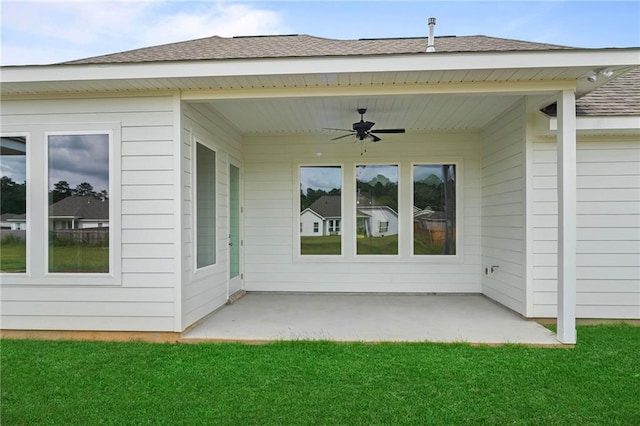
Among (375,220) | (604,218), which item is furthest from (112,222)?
(604,218)

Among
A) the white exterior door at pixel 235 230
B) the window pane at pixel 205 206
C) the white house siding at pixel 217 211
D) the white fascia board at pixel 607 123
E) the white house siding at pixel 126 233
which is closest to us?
the white house siding at pixel 126 233

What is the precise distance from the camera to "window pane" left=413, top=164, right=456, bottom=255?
6.46m

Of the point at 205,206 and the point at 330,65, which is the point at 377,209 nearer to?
the point at 205,206

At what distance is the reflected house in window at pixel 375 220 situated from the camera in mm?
6578

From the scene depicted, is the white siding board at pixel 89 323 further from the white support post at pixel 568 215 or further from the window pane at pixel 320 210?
the white support post at pixel 568 215

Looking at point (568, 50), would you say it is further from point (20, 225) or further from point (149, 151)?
point (20, 225)

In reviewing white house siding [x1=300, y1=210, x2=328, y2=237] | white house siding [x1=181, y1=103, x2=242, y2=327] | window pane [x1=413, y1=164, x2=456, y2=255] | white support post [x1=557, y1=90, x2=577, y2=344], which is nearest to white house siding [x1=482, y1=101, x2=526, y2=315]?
window pane [x1=413, y1=164, x2=456, y2=255]

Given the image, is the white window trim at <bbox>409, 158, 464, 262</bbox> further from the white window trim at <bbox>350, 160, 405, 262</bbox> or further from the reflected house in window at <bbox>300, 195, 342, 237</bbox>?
the reflected house in window at <bbox>300, 195, 342, 237</bbox>

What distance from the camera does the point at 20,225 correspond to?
13.5 feet

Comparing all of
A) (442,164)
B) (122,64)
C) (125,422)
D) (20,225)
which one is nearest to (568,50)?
(442,164)

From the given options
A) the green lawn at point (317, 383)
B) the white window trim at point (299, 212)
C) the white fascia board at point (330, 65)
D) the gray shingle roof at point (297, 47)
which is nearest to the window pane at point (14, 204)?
the white fascia board at point (330, 65)

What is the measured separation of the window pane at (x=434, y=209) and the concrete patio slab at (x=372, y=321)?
888 mm

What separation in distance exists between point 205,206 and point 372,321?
8.16ft

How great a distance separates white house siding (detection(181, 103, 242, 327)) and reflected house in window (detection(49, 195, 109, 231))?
0.85 m
